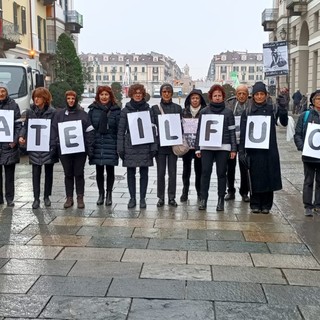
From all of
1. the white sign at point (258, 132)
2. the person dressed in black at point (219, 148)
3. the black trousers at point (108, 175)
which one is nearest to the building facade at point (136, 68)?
the black trousers at point (108, 175)

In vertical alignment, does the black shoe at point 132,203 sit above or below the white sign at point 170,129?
below

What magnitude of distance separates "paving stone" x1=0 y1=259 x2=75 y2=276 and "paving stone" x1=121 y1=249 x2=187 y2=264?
2.12 feet

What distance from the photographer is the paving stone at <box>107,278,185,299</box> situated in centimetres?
446

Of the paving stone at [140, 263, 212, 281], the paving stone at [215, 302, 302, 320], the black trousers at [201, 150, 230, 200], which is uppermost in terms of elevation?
the black trousers at [201, 150, 230, 200]

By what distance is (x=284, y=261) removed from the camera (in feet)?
17.8

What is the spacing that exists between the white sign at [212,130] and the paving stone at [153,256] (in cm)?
236

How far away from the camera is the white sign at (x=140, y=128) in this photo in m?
Result: 7.67

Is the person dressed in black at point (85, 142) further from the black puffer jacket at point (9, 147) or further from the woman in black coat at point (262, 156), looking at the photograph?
the woman in black coat at point (262, 156)

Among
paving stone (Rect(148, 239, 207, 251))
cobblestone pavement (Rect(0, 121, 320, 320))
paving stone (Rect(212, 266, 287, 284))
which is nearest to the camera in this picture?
cobblestone pavement (Rect(0, 121, 320, 320))

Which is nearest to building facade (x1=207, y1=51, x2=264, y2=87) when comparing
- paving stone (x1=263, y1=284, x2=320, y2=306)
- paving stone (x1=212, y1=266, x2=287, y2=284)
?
paving stone (x1=212, y1=266, x2=287, y2=284)

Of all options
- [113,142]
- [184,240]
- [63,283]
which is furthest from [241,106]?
[63,283]

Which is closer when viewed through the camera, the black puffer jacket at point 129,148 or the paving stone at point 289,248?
the paving stone at point 289,248

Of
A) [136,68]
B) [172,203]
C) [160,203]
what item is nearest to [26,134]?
[160,203]

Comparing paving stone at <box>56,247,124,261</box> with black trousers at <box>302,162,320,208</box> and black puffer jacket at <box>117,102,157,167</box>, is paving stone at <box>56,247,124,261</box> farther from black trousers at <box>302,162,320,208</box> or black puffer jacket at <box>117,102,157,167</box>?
black trousers at <box>302,162,320,208</box>
